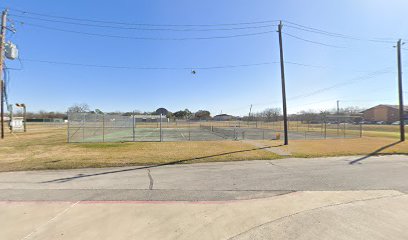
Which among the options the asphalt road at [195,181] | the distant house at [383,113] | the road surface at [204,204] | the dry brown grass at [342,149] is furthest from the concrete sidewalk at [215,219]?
the distant house at [383,113]

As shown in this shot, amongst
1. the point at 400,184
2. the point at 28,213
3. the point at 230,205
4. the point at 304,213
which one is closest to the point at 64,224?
the point at 28,213

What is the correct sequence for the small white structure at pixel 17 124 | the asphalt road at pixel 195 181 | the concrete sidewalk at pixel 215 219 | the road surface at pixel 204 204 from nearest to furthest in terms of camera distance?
the concrete sidewalk at pixel 215 219 → the road surface at pixel 204 204 → the asphalt road at pixel 195 181 → the small white structure at pixel 17 124

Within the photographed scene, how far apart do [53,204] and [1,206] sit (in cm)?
108

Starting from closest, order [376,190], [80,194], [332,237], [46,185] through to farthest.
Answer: [332,237], [80,194], [376,190], [46,185]

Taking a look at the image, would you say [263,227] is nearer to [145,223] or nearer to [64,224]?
[145,223]

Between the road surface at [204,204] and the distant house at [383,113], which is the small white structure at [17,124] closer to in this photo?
the road surface at [204,204]

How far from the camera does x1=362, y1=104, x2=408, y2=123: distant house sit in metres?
87.7

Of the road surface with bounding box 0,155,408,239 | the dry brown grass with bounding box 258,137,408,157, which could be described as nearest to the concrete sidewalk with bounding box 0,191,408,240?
the road surface with bounding box 0,155,408,239

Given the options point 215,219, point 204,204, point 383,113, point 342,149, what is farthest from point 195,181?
point 383,113

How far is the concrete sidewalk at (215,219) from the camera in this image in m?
3.74

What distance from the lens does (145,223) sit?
4121 mm

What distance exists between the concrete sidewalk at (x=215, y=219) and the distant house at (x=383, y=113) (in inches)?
4168

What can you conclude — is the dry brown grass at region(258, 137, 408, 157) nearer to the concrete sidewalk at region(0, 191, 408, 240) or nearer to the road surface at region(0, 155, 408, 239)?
the road surface at region(0, 155, 408, 239)

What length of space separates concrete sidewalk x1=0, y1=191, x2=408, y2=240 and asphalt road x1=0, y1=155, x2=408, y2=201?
1.83 ft
